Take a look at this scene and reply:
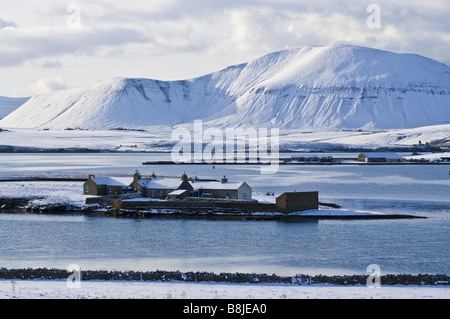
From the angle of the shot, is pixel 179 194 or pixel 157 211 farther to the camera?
pixel 179 194

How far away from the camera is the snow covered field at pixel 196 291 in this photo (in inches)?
866

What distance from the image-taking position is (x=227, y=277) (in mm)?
26281

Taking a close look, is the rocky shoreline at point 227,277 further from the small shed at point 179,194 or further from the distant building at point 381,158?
the distant building at point 381,158

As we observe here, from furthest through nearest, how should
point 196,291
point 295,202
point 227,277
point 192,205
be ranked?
point 192,205 < point 295,202 < point 227,277 < point 196,291

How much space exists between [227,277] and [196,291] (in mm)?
3216

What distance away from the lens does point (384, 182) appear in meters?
82.7

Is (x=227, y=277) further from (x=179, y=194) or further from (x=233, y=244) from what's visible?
(x=179, y=194)

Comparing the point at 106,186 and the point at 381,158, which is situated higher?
the point at 381,158

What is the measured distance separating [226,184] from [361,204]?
37.5 feet

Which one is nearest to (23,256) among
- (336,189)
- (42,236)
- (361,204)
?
(42,236)

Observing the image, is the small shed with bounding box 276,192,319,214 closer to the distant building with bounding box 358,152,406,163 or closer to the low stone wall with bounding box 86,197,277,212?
the low stone wall with bounding box 86,197,277,212

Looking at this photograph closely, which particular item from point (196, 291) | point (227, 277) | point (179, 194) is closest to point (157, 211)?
point (179, 194)
